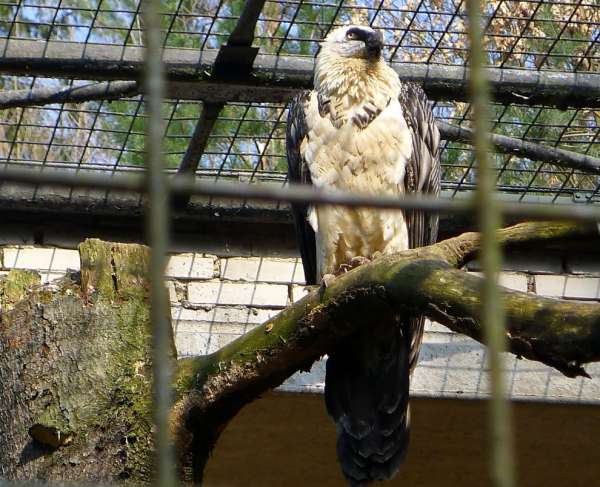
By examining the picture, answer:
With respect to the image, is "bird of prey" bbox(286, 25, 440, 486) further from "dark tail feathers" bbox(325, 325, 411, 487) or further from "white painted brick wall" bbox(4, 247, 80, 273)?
"white painted brick wall" bbox(4, 247, 80, 273)

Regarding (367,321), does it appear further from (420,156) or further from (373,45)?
(373,45)

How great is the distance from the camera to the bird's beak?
14.7 ft

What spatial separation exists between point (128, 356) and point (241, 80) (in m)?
1.21

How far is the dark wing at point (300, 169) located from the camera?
4238 millimetres

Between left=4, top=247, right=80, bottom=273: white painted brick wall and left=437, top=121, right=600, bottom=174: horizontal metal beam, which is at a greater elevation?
left=437, top=121, right=600, bottom=174: horizontal metal beam

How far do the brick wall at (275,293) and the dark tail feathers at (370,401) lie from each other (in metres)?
0.70

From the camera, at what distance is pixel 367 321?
282cm

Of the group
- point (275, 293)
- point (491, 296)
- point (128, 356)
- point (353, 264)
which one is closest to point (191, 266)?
point (275, 293)

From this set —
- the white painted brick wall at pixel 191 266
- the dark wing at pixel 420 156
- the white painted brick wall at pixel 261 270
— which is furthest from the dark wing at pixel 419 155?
the white painted brick wall at pixel 191 266

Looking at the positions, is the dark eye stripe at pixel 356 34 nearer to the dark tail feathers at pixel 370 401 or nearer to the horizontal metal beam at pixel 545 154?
the horizontal metal beam at pixel 545 154

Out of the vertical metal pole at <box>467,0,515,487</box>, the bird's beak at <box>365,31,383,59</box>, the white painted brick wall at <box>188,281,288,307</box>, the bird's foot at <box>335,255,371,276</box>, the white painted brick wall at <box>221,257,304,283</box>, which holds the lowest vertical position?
the vertical metal pole at <box>467,0,515,487</box>

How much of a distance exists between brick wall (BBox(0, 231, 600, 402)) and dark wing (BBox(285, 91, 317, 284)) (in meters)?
0.51

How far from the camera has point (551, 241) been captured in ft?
9.06

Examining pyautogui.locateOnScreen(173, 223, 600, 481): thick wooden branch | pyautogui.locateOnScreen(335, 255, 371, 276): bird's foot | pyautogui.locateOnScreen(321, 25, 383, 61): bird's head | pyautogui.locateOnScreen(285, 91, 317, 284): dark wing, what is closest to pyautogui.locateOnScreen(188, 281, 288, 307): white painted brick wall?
pyautogui.locateOnScreen(285, 91, 317, 284): dark wing
